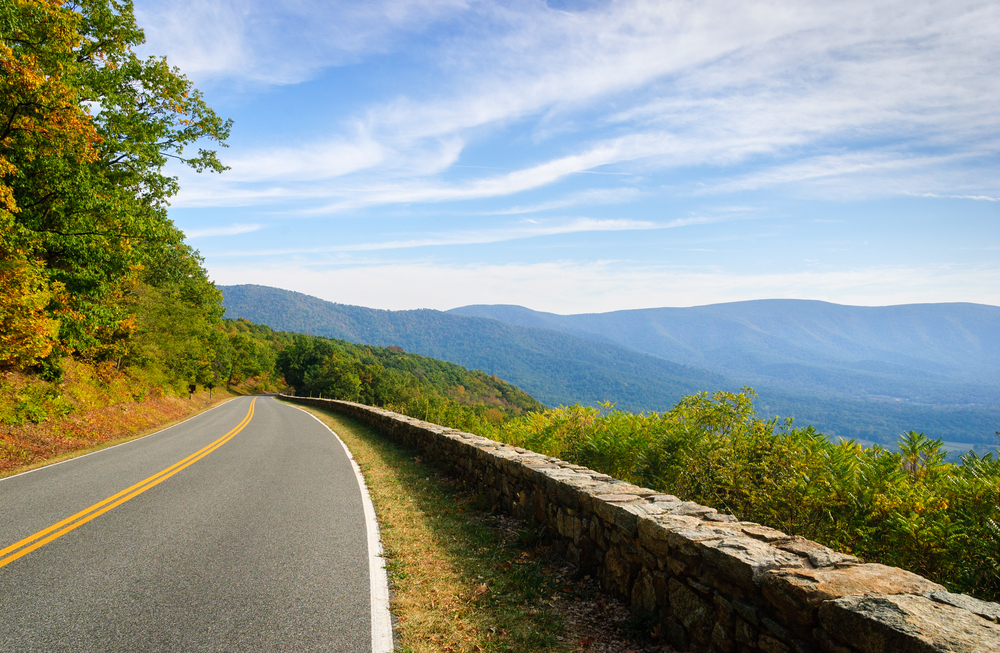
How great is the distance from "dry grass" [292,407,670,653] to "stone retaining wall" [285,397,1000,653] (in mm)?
273

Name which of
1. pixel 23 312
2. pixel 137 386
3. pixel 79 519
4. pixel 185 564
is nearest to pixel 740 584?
pixel 185 564

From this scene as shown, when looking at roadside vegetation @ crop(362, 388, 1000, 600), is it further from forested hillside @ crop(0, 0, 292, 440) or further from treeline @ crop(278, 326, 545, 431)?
treeline @ crop(278, 326, 545, 431)

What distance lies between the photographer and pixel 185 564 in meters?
4.75

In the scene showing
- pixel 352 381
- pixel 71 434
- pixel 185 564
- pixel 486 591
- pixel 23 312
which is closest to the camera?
pixel 486 591

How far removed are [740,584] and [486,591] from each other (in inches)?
93.7

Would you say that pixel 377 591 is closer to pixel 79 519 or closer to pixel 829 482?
pixel 829 482

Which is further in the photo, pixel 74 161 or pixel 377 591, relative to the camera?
pixel 74 161

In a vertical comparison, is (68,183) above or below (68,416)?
above

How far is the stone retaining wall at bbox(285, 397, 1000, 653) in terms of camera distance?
7.07 feet

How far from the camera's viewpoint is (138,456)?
11.6 m

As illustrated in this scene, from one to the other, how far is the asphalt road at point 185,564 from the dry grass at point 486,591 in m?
0.41

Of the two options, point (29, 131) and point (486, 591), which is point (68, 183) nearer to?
point (29, 131)

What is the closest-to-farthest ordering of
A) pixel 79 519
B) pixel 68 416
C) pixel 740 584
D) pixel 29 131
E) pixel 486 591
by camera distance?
1. pixel 740 584
2. pixel 486 591
3. pixel 79 519
4. pixel 29 131
5. pixel 68 416

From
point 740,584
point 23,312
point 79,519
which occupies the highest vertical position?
point 23,312
